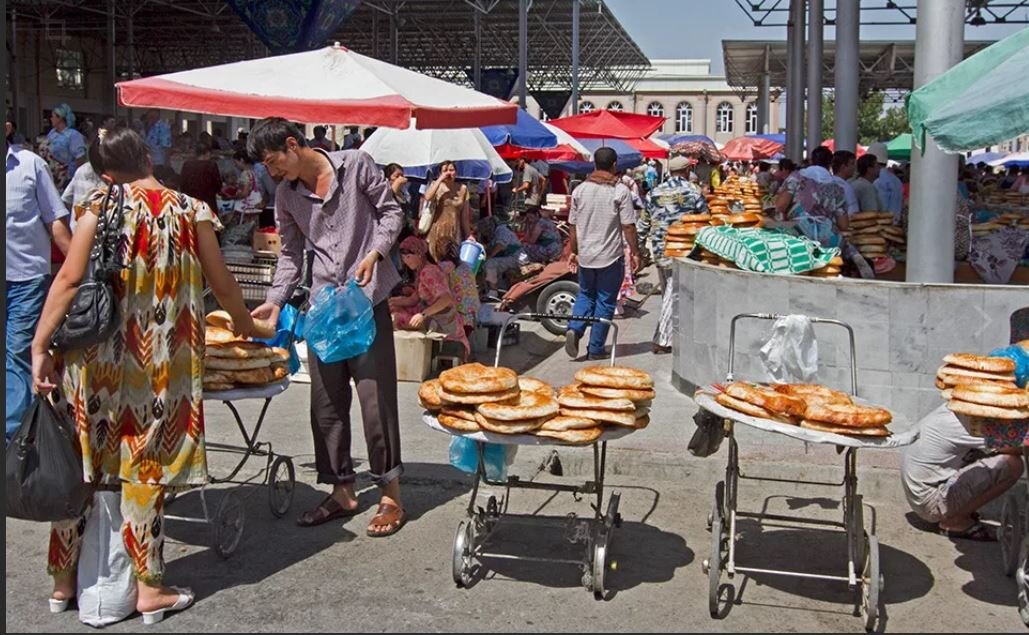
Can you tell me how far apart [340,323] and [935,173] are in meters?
4.48

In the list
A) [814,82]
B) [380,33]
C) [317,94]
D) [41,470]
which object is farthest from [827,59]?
[41,470]

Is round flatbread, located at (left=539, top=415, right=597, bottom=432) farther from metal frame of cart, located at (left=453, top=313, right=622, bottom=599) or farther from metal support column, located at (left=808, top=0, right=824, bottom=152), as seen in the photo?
metal support column, located at (left=808, top=0, right=824, bottom=152)

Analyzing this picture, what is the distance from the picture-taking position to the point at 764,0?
27.0 metres

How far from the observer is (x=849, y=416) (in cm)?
445

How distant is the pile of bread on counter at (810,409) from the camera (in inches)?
176

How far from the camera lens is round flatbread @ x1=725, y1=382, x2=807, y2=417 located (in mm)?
4586

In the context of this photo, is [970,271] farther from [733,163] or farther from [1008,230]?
[733,163]

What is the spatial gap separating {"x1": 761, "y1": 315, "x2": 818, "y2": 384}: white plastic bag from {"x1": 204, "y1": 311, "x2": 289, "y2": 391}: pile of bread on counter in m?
2.50

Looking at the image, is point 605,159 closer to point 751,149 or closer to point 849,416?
point 849,416

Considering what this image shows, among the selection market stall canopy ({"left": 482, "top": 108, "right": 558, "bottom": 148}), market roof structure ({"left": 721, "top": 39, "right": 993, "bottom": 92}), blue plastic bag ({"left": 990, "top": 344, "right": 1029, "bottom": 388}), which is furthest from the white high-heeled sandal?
market roof structure ({"left": 721, "top": 39, "right": 993, "bottom": 92})

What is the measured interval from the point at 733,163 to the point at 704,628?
36869 mm

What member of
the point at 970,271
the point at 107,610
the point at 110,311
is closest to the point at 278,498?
the point at 107,610

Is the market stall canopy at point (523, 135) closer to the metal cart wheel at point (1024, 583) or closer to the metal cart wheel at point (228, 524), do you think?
the metal cart wheel at point (228, 524)

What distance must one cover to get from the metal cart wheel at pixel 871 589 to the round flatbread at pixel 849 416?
1.72ft
